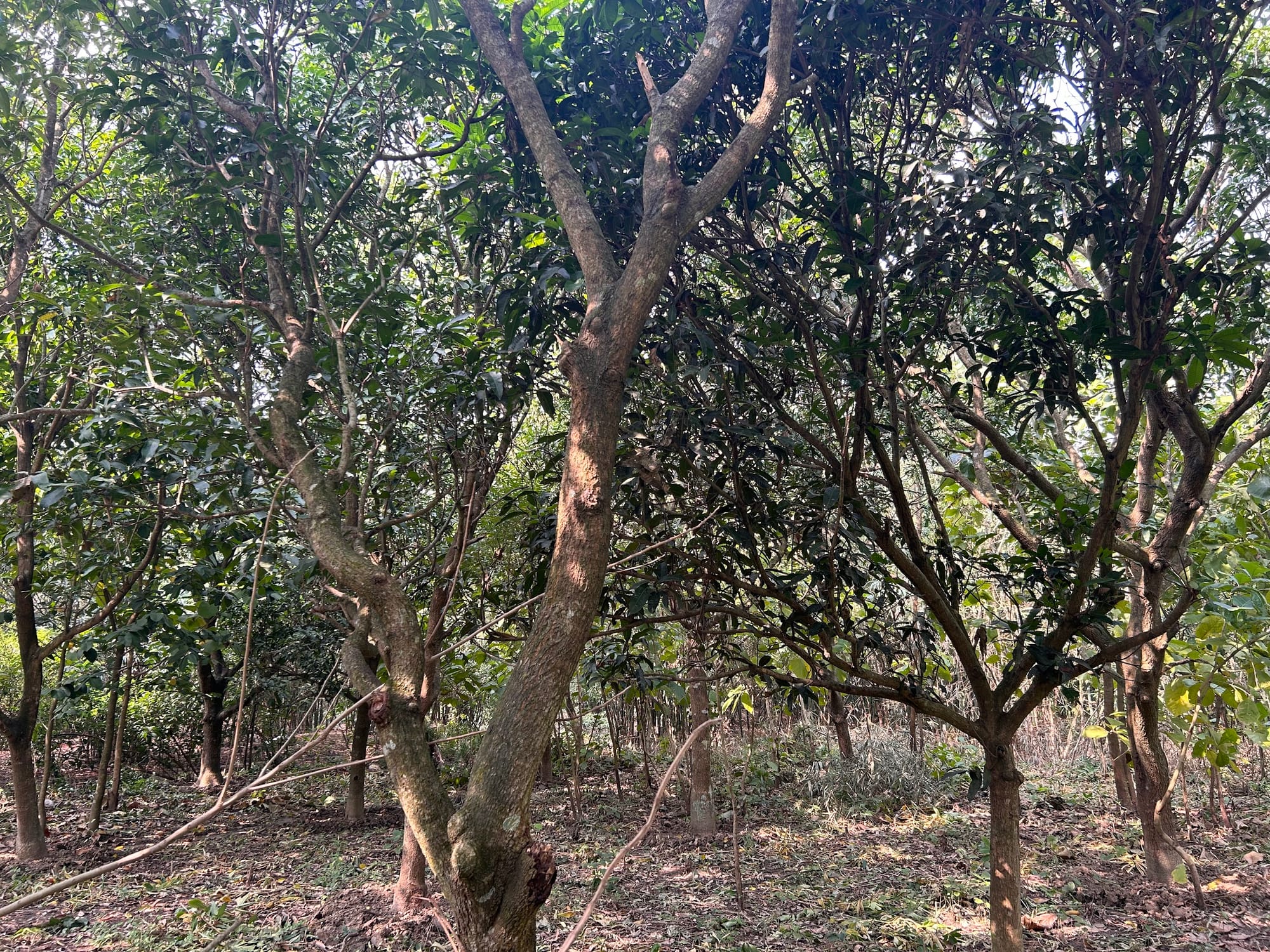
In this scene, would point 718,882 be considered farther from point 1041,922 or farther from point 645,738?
point 645,738

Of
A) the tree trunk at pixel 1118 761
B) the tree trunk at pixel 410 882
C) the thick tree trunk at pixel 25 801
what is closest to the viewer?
the tree trunk at pixel 410 882

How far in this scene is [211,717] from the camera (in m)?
6.88

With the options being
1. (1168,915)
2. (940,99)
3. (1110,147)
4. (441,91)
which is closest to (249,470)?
(441,91)

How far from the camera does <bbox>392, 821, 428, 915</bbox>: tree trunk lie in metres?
3.72

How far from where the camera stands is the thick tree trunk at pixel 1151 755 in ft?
11.6

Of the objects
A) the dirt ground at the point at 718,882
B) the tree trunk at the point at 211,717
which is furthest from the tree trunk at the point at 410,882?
the tree trunk at the point at 211,717

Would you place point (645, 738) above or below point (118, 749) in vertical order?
below

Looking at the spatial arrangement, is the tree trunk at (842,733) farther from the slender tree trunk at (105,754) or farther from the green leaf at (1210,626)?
the slender tree trunk at (105,754)

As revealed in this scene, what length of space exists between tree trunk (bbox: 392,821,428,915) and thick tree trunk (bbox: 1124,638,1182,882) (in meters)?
3.33

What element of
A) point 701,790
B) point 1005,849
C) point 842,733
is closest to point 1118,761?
point 842,733

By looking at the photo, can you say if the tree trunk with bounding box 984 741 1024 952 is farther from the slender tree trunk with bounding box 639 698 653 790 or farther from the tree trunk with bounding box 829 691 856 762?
the slender tree trunk with bounding box 639 698 653 790

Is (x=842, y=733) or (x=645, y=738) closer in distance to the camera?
(x=842, y=733)

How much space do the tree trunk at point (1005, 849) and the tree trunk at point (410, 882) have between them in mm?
2468

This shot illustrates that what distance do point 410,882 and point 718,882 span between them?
5.84 feet
